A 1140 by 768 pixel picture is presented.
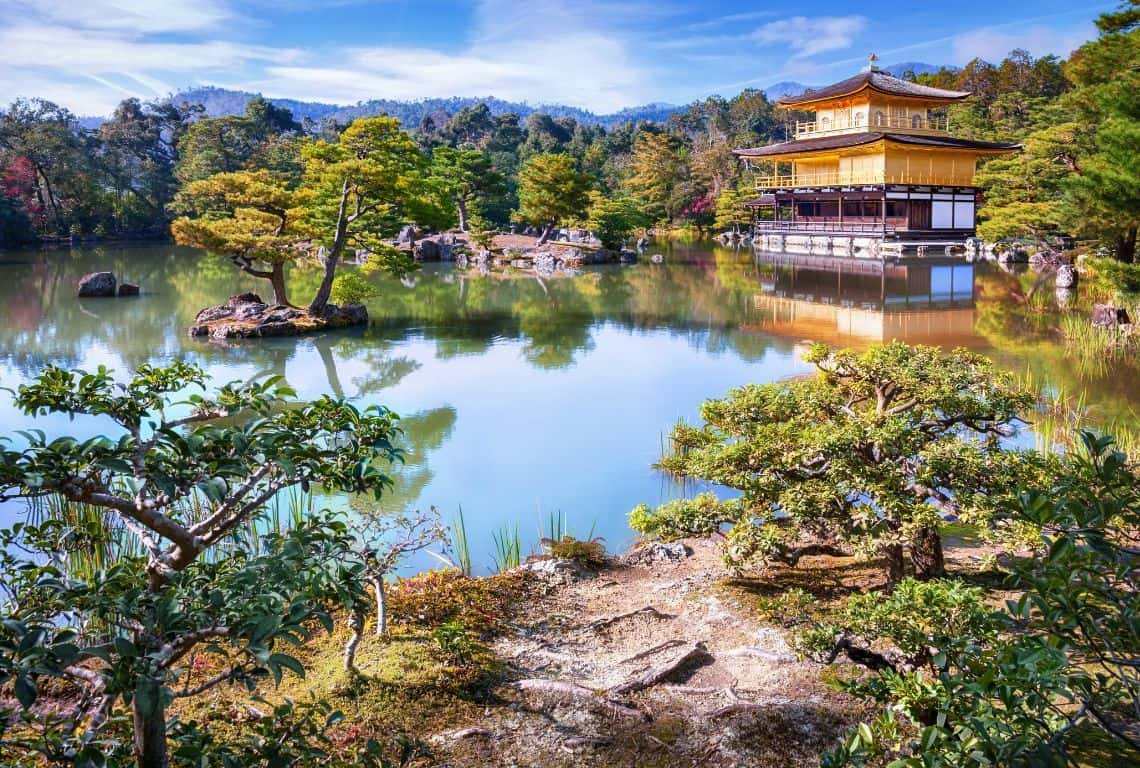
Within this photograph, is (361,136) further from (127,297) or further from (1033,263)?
(1033,263)

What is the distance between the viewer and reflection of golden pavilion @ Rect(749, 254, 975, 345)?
13.6m

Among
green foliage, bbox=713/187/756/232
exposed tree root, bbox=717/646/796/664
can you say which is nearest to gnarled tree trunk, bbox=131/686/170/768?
exposed tree root, bbox=717/646/796/664

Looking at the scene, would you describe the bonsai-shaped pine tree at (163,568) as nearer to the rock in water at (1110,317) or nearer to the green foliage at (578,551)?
the green foliage at (578,551)

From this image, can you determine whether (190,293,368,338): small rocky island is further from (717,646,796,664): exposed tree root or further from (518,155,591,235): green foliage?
(518,155,591,235): green foliage

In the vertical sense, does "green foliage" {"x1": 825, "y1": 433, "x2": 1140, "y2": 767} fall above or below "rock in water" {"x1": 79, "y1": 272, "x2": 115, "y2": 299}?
below

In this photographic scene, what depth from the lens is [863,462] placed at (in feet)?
13.0

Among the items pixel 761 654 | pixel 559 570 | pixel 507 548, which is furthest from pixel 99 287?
pixel 761 654

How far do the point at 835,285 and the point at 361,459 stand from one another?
62.3 ft

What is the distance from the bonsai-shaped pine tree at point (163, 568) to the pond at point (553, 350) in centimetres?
357

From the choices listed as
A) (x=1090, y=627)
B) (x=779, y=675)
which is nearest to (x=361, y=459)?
(x=1090, y=627)

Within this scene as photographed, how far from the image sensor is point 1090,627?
150 cm

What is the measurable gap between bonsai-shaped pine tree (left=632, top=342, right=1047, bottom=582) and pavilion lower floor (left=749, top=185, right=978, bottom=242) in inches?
921

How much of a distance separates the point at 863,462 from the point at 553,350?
8.94 meters

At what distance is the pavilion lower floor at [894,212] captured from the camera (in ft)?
88.0
